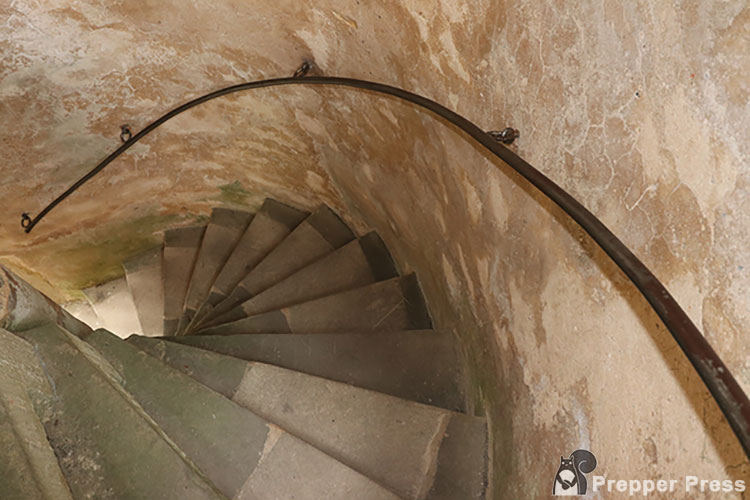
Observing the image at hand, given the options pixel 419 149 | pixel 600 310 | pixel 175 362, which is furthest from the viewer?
pixel 175 362

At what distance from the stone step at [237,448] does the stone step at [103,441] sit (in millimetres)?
288

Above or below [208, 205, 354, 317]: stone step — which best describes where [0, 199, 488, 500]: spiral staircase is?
below

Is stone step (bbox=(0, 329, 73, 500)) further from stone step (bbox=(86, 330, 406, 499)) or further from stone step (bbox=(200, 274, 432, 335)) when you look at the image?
stone step (bbox=(200, 274, 432, 335))

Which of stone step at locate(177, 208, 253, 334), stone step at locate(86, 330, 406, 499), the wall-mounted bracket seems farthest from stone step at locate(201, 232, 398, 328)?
the wall-mounted bracket

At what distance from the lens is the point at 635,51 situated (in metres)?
1.18

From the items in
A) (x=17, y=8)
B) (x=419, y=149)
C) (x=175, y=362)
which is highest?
(x=419, y=149)

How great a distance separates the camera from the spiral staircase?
1.89 meters

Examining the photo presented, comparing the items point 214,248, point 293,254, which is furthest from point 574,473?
point 214,248

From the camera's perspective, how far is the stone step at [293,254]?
157 inches

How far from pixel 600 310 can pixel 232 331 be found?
2574 millimetres

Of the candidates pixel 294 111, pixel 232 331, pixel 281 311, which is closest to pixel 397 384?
pixel 281 311

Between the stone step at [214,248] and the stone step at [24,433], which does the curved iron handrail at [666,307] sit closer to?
the stone step at [24,433]

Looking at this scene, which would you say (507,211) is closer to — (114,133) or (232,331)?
(232,331)

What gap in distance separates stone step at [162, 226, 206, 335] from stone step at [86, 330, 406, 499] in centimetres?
210
